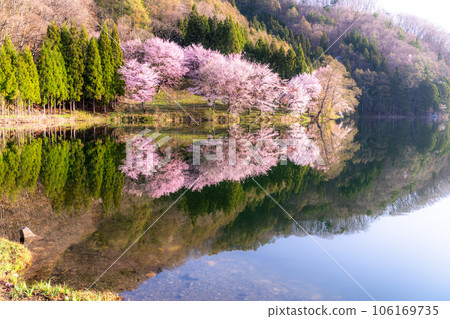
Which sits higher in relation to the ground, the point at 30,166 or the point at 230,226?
the point at 230,226

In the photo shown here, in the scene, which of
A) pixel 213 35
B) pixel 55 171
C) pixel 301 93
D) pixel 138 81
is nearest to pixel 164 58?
pixel 138 81

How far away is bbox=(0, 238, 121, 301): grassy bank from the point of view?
449 cm

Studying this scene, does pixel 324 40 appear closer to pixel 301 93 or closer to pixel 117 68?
pixel 301 93

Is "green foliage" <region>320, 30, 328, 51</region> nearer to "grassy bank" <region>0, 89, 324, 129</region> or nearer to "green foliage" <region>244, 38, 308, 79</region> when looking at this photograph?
"green foliage" <region>244, 38, 308, 79</region>

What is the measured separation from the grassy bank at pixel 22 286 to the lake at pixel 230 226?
0.26 metres

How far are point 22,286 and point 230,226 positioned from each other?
13.8 feet

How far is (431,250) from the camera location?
6941 mm

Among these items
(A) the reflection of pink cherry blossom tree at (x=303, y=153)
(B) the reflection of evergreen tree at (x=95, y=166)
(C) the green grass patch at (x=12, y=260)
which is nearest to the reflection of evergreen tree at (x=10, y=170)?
(B) the reflection of evergreen tree at (x=95, y=166)

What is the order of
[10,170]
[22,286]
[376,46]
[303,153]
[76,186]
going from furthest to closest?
[376,46] < [303,153] < [10,170] < [76,186] < [22,286]

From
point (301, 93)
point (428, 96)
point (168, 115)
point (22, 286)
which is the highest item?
point (22, 286)

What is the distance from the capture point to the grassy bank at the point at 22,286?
4492 mm

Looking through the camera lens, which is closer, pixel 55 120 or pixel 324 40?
pixel 55 120

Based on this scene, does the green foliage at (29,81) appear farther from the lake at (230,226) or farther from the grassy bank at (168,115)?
the lake at (230,226)

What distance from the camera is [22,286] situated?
488cm
